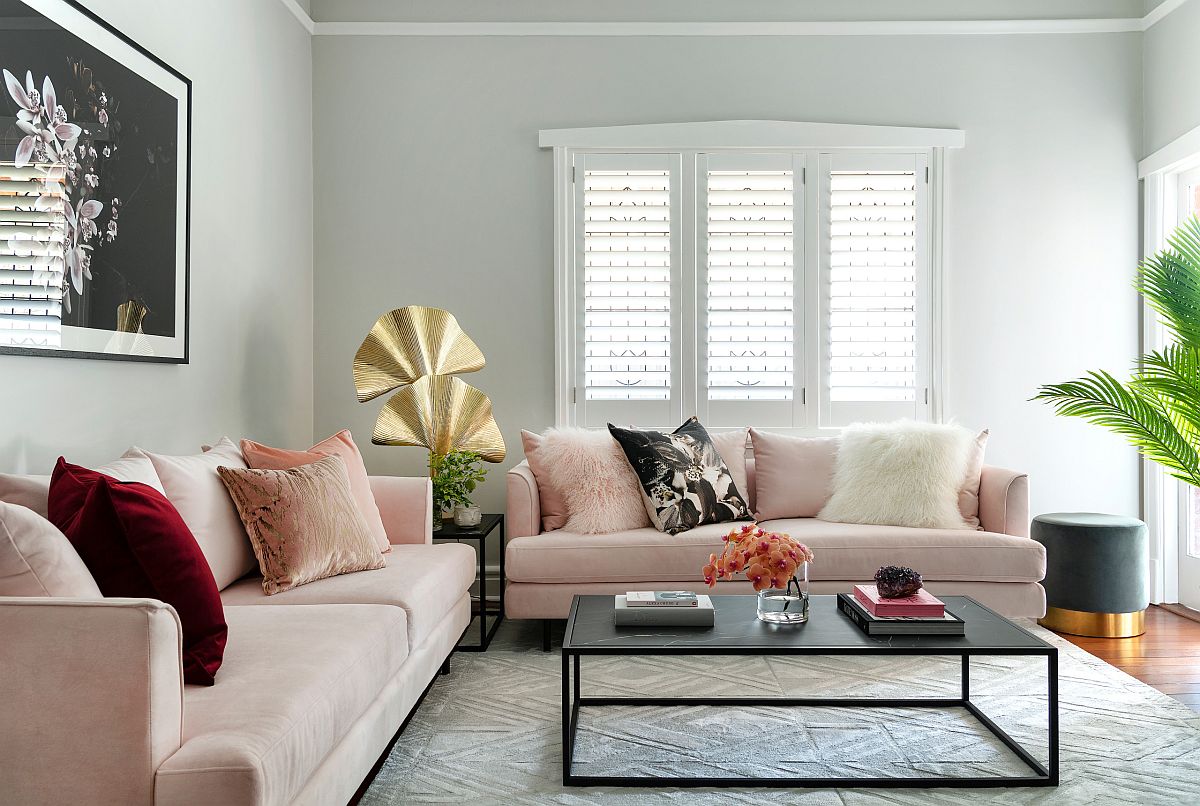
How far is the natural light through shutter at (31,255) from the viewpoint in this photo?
225cm

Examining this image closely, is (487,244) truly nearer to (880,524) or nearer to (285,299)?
(285,299)

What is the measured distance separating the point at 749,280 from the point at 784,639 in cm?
238

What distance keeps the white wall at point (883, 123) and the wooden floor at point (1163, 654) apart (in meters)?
0.74

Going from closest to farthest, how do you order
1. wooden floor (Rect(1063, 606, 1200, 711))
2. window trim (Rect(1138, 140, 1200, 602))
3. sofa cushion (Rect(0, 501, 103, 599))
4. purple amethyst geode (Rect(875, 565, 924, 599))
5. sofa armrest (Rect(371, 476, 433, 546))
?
1. sofa cushion (Rect(0, 501, 103, 599))
2. purple amethyst geode (Rect(875, 565, 924, 599))
3. wooden floor (Rect(1063, 606, 1200, 711))
4. sofa armrest (Rect(371, 476, 433, 546))
5. window trim (Rect(1138, 140, 1200, 602))

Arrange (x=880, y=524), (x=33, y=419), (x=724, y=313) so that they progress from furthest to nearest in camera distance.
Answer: (x=724, y=313)
(x=880, y=524)
(x=33, y=419)

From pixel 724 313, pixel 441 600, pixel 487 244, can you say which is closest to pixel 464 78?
pixel 487 244

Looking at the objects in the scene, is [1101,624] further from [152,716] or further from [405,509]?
[152,716]

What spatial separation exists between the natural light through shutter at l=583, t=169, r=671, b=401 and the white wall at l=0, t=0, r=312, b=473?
1397 mm

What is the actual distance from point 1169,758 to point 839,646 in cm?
100

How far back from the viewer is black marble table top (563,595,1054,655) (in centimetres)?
223

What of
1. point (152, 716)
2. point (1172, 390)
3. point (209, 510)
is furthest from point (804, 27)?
point (152, 716)

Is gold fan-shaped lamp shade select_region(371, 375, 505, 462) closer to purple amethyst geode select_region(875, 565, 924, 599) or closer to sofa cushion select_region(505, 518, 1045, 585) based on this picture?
sofa cushion select_region(505, 518, 1045, 585)

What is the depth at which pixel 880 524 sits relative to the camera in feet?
12.0

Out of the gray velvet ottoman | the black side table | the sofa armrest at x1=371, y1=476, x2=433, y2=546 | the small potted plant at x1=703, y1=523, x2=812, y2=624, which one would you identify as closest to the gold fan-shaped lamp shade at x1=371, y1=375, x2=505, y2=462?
the black side table
